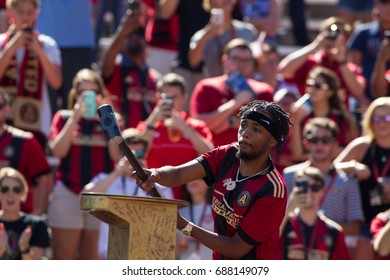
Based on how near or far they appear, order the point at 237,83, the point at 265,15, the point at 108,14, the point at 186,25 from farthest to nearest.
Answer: the point at 108,14
the point at 265,15
the point at 186,25
the point at 237,83

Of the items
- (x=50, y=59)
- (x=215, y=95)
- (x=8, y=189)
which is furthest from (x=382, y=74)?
(x=8, y=189)

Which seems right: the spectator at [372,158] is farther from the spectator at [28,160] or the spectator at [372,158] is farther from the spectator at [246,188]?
the spectator at [246,188]

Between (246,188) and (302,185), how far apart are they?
9.45ft

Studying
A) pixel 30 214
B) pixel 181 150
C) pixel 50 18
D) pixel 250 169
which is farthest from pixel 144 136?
pixel 250 169

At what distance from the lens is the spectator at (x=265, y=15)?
12.9 m

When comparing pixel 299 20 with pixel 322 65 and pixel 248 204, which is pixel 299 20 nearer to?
pixel 322 65

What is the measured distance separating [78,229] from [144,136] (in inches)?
39.1

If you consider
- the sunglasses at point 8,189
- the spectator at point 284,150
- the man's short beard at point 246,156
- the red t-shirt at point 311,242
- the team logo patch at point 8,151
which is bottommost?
the red t-shirt at point 311,242

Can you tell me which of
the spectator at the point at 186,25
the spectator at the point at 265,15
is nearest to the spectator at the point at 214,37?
the spectator at the point at 186,25

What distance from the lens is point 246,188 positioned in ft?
21.5

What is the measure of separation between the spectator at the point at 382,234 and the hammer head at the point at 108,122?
3847mm

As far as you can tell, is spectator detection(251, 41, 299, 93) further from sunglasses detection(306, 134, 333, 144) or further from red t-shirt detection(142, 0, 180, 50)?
sunglasses detection(306, 134, 333, 144)

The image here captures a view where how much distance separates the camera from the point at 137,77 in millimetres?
11102

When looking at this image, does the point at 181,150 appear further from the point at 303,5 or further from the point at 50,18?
the point at 303,5
